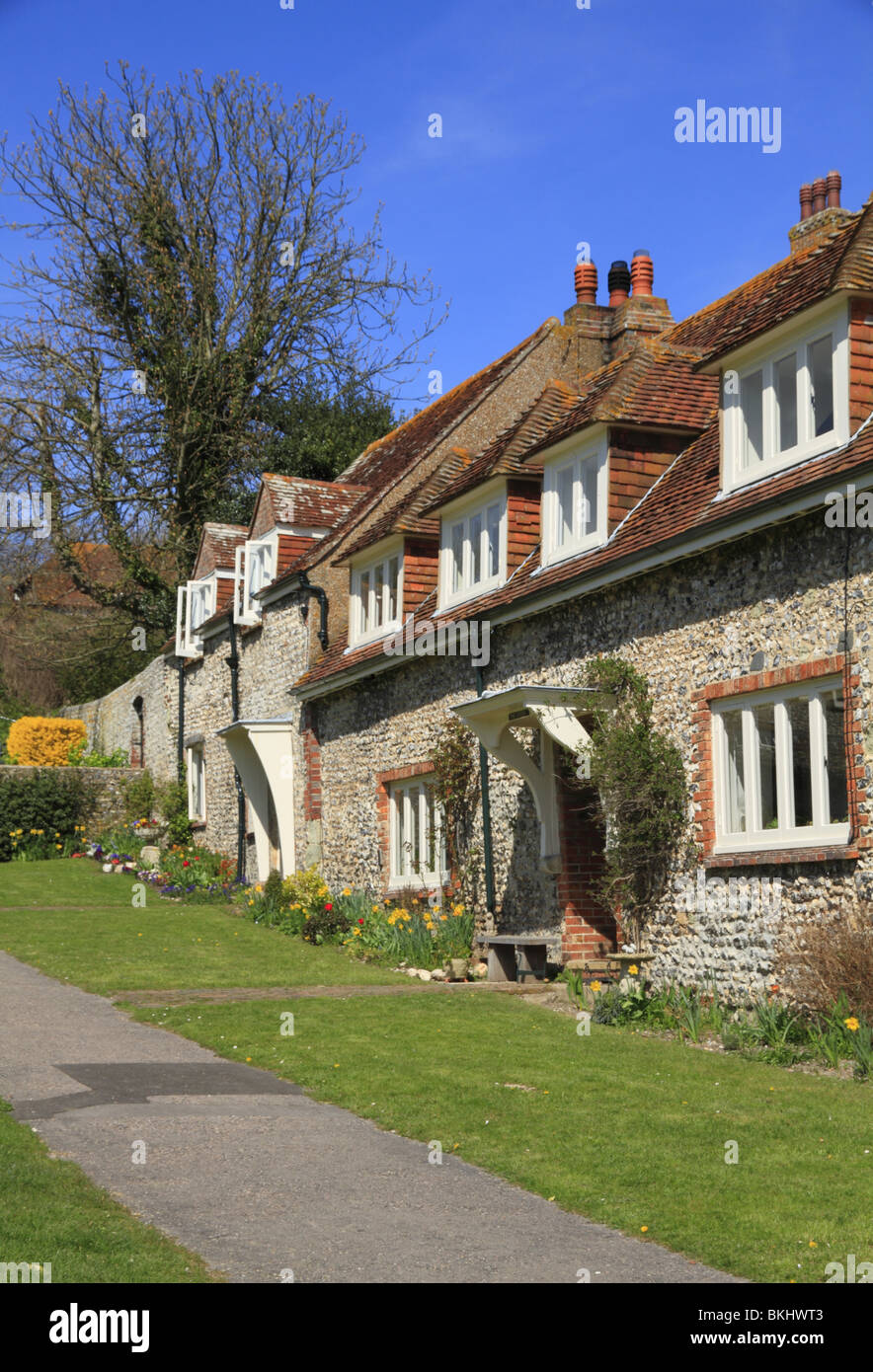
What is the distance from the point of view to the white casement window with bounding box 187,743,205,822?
28031 millimetres

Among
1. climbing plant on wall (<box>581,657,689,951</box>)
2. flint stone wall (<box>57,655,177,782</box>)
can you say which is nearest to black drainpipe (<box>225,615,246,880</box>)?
flint stone wall (<box>57,655,177,782</box>)

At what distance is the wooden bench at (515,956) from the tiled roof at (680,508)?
3.63m

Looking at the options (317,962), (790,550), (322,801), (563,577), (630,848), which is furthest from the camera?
(322,801)

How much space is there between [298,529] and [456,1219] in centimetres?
1791

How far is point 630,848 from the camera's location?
42.0ft

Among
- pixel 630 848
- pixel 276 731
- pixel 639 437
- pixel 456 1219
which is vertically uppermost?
pixel 639 437

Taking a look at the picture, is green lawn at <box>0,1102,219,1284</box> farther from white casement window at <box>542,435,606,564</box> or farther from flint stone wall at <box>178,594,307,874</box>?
flint stone wall at <box>178,594,307,874</box>

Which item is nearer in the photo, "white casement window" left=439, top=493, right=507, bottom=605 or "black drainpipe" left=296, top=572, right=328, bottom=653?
"white casement window" left=439, top=493, right=507, bottom=605

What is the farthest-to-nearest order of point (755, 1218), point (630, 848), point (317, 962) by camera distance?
point (317, 962) → point (630, 848) → point (755, 1218)

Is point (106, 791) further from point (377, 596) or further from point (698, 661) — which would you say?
point (698, 661)

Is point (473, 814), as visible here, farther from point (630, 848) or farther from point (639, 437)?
point (639, 437)

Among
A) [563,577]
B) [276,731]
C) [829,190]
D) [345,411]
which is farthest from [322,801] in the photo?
[345,411]

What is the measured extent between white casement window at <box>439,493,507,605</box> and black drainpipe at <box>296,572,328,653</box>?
3.90 meters

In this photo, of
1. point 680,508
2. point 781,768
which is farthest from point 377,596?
point 781,768
